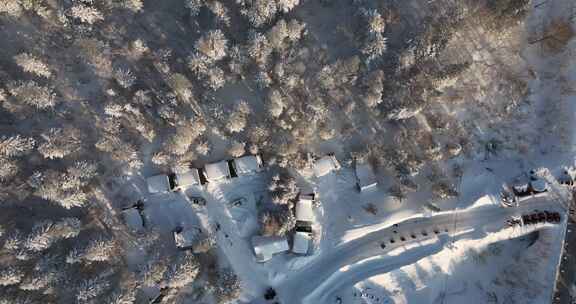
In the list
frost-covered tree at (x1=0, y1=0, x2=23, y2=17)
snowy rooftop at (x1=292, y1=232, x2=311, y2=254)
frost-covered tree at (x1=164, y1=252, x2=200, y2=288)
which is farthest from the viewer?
frost-covered tree at (x1=0, y1=0, x2=23, y2=17)

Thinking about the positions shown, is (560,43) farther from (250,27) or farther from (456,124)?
(250,27)

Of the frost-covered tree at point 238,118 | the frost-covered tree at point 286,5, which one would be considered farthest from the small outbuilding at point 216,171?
the frost-covered tree at point 286,5

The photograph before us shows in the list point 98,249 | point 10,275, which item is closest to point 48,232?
point 10,275

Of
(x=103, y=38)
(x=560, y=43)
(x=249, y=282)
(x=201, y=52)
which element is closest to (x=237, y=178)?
(x=249, y=282)

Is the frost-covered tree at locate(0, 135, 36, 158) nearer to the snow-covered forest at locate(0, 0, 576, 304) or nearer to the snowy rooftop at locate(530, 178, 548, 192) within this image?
the snow-covered forest at locate(0, 0, 576, 304)

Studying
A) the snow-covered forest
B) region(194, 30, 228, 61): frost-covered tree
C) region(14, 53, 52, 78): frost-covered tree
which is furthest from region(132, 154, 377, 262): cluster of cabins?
region(14, 53, 52, 78): frost-covered tree

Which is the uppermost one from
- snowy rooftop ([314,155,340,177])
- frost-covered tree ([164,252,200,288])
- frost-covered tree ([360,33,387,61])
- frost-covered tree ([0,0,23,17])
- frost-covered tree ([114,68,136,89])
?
frost-covered tree ([0,0,23,17])

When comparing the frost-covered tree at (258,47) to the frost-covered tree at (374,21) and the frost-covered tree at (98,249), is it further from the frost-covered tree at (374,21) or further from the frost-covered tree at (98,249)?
the frost-covered tree at (98,249)
